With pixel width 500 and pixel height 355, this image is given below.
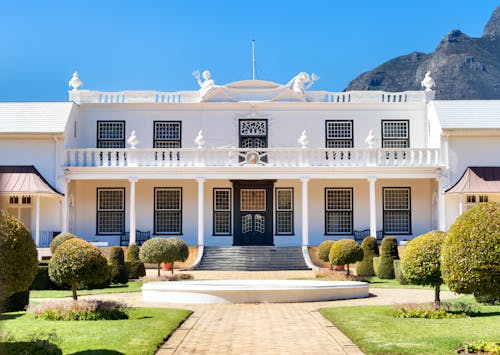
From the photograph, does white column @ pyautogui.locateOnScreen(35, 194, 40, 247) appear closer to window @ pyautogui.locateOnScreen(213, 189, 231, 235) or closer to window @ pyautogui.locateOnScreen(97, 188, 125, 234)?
window @ pyautogui.locateOnScreen(97, 188, 125, 234)

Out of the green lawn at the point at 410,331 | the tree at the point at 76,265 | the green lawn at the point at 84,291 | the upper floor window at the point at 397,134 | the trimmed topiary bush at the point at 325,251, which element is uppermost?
the upper floor window at the point at 397,134

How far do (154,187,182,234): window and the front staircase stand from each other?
318cm

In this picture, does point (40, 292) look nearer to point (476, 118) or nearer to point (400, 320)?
point (400, 320)

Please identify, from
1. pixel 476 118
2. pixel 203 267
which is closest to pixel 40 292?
pixel 203 267

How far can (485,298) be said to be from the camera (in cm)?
1795

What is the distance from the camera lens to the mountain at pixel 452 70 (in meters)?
101

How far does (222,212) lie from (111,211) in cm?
535

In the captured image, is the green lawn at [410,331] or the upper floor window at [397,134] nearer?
the green lawn at [410,331]

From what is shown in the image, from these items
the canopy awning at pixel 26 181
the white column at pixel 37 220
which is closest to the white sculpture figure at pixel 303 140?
the canopy awning at pixel 26 181

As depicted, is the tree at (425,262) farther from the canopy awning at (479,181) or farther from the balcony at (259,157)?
the balcony at (259,157)

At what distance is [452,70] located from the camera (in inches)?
4045

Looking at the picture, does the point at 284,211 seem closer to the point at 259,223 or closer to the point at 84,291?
the point at 259,223

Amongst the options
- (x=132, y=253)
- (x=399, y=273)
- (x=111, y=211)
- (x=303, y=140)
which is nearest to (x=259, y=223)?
(x=303, y=140)

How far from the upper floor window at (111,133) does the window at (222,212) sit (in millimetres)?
5438
